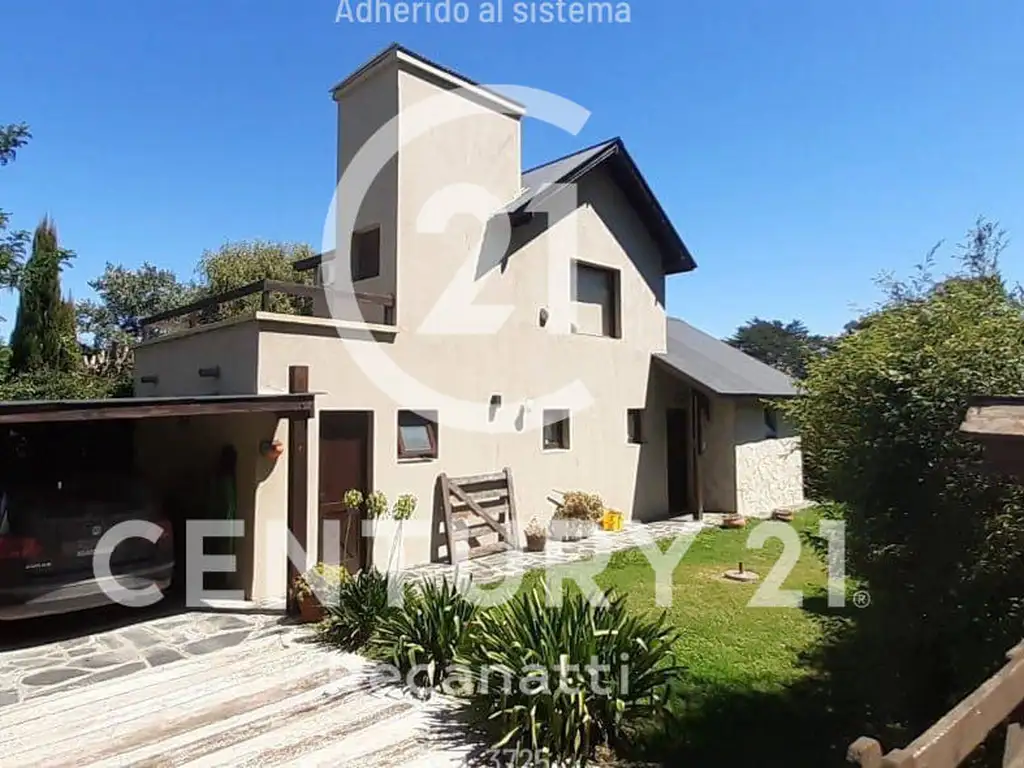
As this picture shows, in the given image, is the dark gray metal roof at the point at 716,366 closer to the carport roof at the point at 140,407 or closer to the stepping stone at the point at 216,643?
the carport roof at the point at 140,407

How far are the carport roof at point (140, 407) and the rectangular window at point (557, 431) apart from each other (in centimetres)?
654

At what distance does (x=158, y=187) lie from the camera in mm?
18594

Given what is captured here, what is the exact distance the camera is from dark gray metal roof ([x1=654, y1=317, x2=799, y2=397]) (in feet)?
50.8

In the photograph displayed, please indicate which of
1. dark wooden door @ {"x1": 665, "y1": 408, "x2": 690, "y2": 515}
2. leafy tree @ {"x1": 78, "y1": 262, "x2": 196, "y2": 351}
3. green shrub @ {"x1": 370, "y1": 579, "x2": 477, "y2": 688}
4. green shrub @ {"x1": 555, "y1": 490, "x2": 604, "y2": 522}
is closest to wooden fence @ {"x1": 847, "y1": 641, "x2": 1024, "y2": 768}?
green shrub @ {"x1": 370, "y1": 579, "x2": 477, "y2": 688}

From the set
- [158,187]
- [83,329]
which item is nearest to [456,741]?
[158,187]

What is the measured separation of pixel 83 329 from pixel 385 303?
24112mm

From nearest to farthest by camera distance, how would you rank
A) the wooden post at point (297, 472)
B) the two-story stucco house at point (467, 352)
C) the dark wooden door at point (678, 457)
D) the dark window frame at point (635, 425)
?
the wooden post at point (297, 472), the two-story stucco house at point (467, 352), the dark window frame at point (635, 425), the dark wooden door at point (678, 457)

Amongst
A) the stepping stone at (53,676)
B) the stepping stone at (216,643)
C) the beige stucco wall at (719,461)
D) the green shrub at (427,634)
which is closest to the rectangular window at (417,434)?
the stepping stone at (216,643)

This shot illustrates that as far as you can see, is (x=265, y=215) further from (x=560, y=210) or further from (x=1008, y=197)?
(x=1008, y=197)

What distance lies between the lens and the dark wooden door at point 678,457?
53.6ft

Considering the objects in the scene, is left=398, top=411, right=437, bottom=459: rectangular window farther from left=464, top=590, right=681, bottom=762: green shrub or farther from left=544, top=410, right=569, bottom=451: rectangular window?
left=464, top=590, right=681, bottom=762: green shrub

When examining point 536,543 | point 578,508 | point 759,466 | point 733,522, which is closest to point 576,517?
point 578,508

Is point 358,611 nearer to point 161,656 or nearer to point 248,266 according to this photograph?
point 161,656

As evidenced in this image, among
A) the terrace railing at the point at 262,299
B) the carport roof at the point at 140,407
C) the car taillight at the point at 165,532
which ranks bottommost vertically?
the car taillight at the point at 165,532
